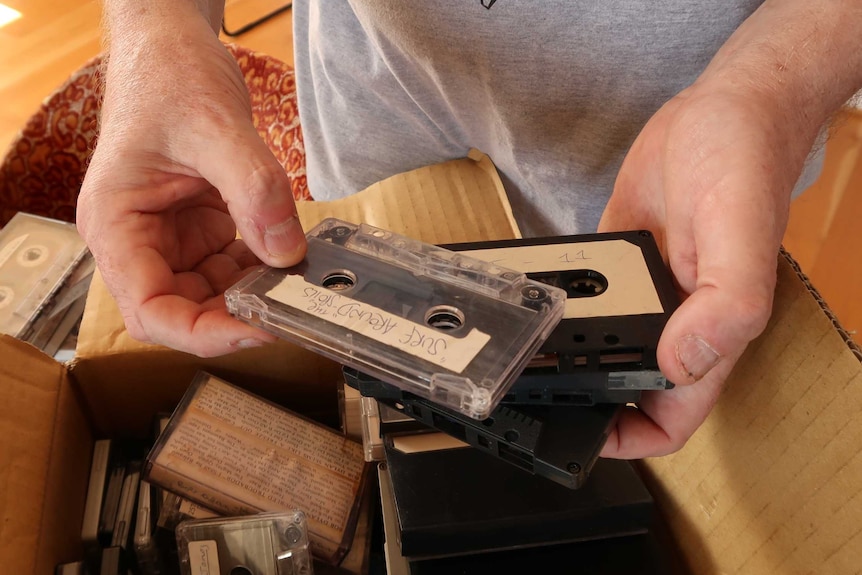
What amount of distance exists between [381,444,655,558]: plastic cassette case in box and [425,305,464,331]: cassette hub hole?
0.58 ft

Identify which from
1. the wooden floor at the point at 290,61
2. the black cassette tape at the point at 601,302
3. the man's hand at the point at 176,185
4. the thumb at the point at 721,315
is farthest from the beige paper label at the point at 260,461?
the wooden floor at the point at 290,61

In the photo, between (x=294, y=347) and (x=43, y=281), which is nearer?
(x=294, y=347)

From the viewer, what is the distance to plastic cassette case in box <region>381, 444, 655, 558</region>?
64cm

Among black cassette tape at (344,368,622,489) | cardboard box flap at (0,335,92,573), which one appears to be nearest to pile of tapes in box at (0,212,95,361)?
cardboard box flap at (0,335,92,573)

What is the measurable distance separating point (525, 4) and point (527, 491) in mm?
456

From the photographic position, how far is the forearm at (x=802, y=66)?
0.55 m

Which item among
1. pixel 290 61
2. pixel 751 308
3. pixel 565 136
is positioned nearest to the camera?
pixel 751 308

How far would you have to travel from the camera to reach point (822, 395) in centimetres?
51

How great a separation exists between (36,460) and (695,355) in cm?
57

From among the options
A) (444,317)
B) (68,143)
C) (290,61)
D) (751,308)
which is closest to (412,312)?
(444,317)

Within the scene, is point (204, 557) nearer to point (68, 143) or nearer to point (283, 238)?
point (283, 238)

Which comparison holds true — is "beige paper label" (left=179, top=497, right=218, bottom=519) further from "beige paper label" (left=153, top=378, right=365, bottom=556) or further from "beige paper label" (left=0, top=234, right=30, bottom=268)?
"beige paper label" (left=0, top=234, right=30, bottom=268)

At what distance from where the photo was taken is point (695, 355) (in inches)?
18.8

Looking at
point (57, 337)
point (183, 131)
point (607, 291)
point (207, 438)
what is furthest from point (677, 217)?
point (57, 337)
